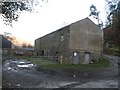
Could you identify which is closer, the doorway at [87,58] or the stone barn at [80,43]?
the doorway at [87,58]

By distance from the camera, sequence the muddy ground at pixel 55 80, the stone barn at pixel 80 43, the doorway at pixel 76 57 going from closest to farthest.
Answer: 1. the muddy ground at pixel 55 80
2. the doorway at pixel 76 57
3. the stone barn at pixel 80 43

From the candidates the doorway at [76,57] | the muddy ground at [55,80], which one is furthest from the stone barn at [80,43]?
the muddy ground at [55,80]

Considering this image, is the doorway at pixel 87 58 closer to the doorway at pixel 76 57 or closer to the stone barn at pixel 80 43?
the stone barn at pixel 80 43

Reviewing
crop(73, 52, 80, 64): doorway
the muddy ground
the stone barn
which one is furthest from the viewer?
the stone barn

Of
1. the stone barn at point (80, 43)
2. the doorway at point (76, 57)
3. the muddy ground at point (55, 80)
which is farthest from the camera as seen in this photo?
the stone barn at point (80, 43)

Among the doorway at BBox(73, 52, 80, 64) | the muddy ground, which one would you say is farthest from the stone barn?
the muddy ground

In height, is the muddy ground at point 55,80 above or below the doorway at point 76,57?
below

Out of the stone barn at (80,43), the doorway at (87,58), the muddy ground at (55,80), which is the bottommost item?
the muddy ground at (55,80)

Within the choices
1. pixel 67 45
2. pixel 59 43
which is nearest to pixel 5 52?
pixel 59 43

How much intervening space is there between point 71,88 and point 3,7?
6835 millimetres

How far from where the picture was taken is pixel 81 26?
40.1m

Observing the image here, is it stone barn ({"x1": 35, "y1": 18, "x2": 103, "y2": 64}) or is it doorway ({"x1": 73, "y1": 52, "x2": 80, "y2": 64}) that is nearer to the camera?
doorway ({"x1": 73, "y1": 52, "x2": 80, "y2": 64})

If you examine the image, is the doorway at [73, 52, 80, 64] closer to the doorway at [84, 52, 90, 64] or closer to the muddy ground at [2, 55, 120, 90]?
the doorway at [84, 52, 90, 64]

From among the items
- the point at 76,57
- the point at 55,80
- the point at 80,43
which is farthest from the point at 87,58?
the point at 55,80
